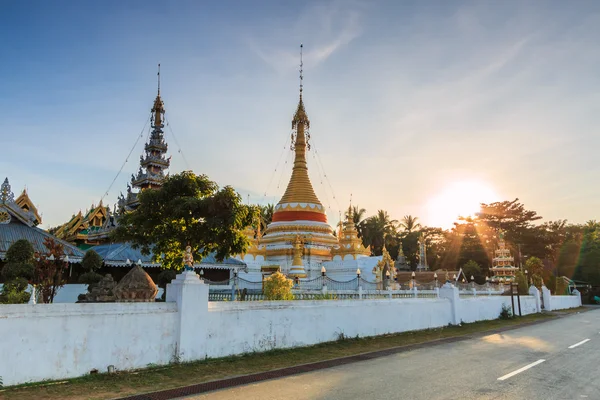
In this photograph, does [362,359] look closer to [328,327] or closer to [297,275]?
[328,327]

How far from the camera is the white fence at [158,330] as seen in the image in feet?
26.8

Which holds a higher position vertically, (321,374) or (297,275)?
(297,275)

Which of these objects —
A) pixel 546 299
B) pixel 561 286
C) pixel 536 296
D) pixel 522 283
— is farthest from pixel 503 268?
pixel 561 286

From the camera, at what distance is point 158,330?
10008 mm

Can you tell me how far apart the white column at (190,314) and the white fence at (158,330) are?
22 millimetres

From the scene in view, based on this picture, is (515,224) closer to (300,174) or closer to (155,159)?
(300,174)

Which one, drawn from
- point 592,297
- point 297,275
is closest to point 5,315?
point 297,275

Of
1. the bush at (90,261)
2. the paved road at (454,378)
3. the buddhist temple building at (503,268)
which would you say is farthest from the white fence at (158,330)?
the buddhist temple building at (503,268)

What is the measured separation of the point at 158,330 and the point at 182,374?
3.87 feet

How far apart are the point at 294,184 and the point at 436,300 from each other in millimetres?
24595

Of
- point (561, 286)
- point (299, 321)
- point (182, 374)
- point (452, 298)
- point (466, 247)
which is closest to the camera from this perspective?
point (182, 374)

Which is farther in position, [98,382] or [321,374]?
[321,374]

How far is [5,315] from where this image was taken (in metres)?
7.96

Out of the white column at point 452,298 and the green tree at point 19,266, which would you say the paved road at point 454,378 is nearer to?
the white column at point 452,298
